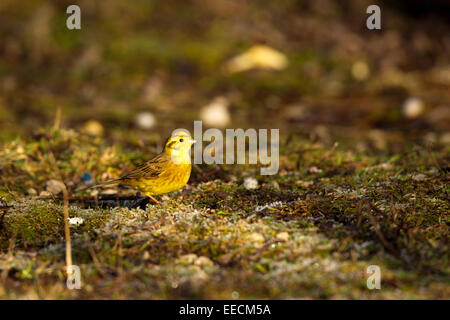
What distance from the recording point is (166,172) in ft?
14.3

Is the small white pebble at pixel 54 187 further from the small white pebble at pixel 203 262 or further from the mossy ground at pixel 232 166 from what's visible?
the small white pebble at pixel 203 262

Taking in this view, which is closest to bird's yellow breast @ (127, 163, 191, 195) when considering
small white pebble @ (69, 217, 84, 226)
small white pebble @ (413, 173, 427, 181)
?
small white pebble @ (69, 217, 84, 226)

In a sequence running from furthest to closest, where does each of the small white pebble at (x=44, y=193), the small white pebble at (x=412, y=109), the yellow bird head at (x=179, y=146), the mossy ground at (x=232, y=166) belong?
the small white pebble at (x=412, y=109), the small white pebble at (x=44, y=193), the yellow bird head at (x=179, y=146), the mossy ground at (x=232, y=166)

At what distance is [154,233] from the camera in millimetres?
3453

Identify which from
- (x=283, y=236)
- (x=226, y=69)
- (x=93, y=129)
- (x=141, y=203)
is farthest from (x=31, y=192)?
(x=226, y=69)

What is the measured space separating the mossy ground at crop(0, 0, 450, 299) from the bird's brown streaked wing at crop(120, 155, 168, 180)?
0.36 metres

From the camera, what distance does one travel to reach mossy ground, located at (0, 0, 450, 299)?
3016 mm

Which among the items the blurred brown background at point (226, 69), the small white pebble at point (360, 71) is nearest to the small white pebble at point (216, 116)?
the blurred brown background at point (226, 69)

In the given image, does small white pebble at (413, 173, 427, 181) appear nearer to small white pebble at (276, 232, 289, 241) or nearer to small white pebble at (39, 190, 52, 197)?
small white pebble at (276, 232, 289, 241)

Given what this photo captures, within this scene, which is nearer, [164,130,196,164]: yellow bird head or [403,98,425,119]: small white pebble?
[164,130,196,164]: yellow bird head

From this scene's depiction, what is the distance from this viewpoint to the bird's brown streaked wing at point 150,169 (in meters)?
4.39

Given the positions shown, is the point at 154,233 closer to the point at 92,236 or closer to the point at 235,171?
the point at 92,236

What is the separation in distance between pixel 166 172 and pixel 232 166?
118 cm

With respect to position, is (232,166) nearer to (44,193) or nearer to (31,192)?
(44,193)
